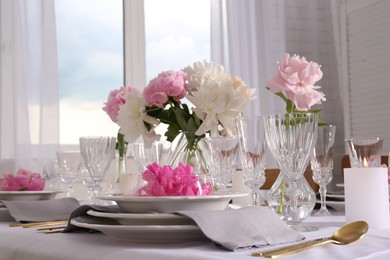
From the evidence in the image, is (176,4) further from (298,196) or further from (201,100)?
(298,196)

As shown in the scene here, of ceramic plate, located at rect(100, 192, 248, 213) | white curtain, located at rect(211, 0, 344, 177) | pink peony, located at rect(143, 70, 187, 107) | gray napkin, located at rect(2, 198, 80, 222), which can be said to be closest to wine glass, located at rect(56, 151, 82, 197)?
gray napkin, located at rect(2, 198, 80, 222)

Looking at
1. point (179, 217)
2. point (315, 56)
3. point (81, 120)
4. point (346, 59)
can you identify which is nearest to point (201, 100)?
point (179, 217)

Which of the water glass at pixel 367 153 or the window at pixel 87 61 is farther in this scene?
the window at pixel 87 61

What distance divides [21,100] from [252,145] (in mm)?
2161

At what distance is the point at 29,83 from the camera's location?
3.01 m

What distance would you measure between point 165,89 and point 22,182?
1.67ft

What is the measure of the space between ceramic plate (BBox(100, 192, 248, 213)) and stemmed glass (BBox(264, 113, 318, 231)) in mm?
116

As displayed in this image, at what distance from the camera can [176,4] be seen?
12.5ft

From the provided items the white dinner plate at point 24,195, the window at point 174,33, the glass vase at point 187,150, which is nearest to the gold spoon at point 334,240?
the glass vase at point 187,150

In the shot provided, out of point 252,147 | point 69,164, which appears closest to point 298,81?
point 252,147

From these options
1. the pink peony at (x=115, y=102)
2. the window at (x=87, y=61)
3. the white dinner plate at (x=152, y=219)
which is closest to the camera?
the white dinner plate at (x=152, y=219)

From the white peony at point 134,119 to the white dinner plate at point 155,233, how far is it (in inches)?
17.9

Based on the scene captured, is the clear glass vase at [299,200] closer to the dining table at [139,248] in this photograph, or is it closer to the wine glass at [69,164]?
the dining table at [139,248]

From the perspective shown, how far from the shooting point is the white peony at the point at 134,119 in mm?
1303
